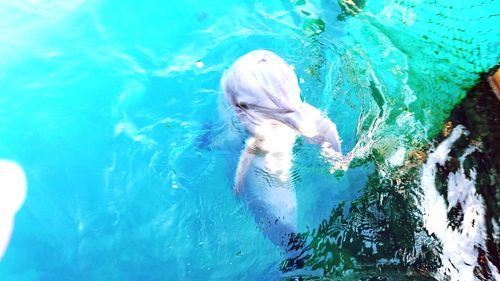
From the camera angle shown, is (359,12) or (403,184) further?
(359,12)

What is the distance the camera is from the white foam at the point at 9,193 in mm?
5105

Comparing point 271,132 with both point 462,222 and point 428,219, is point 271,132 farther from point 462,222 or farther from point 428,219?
point 462,222

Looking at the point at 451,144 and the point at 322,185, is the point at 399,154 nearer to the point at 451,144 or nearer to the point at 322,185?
the point at 451,144

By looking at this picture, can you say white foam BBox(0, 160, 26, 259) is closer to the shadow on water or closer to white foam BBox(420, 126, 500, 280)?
the shadow on water

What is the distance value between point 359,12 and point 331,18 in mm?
396

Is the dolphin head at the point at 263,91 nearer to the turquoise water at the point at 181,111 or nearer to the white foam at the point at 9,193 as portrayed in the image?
the turquoise water at the point at 181,111

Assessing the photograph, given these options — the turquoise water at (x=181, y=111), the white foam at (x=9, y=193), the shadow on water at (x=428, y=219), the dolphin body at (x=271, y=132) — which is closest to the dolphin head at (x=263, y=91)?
the dolphin body at (x=271, y=132)

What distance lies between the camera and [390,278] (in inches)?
149

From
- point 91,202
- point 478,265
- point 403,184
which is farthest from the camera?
point 91,202

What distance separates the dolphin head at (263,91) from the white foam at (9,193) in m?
2.67

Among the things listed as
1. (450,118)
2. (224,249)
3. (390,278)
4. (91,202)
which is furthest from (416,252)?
(91,202)

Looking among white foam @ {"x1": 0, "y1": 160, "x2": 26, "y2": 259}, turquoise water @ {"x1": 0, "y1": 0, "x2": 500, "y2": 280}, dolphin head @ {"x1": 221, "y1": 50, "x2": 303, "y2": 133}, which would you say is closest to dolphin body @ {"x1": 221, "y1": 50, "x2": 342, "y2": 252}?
dolphin head @ {"x1": 221, "y1": 50, "x2": 303, "y2": 133}

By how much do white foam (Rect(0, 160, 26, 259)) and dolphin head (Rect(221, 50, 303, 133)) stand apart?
8.76 feet

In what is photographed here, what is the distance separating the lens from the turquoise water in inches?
186
